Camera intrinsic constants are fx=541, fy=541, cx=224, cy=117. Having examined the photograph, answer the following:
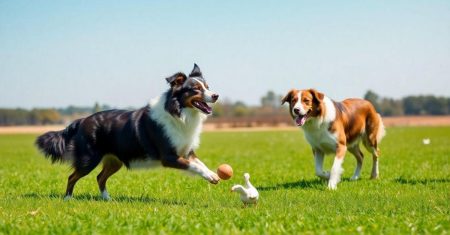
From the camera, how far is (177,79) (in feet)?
32.7

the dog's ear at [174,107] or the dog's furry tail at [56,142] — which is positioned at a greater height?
the dog's ear at [174,107]

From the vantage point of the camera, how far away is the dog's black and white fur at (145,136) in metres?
9.90

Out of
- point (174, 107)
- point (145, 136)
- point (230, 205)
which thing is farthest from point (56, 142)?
point (230, 205)

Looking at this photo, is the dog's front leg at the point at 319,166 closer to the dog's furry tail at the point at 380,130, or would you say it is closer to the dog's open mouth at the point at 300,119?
the dog's open mouth at the point at 300,119

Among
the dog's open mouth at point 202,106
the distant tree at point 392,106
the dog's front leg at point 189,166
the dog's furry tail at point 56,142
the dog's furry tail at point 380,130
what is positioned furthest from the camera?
the distant tree at point 392,106

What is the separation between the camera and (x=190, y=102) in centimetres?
991

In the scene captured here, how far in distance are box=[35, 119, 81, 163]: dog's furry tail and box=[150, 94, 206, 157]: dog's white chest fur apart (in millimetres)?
1992

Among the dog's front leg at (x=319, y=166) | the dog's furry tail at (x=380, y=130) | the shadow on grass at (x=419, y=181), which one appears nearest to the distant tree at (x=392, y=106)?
the dog's furry tail at (x=380, y=130)

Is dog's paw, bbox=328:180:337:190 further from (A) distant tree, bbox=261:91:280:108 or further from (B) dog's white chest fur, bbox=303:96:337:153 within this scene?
(A) distant tree, bbox=261:91:280:108

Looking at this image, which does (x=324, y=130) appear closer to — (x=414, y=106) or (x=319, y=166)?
(x=319, y=166)

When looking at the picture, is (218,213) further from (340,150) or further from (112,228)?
(340,150)

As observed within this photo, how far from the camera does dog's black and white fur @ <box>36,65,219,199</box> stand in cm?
990

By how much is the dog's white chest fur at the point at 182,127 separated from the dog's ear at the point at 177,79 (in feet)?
1.54

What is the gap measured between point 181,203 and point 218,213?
6.55ft
